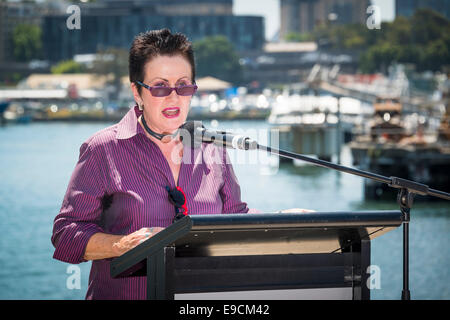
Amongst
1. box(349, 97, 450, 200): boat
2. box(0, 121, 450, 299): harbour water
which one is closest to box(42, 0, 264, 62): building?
box(0, 121, 450, 299): harbour water

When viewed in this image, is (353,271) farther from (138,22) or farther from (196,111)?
(138,22)

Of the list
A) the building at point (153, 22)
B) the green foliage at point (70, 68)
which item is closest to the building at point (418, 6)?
the building at point (153, 22)

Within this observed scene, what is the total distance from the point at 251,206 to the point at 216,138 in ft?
85.4

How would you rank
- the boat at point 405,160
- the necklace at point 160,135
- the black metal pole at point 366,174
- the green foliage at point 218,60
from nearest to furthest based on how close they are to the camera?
the black metal pole at point 366,174 < the necklace at point 160,135 < the boat at point 405,160 < the green foliage at point 218,60

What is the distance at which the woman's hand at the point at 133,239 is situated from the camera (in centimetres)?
220

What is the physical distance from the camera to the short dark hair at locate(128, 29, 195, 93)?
2.55 metres

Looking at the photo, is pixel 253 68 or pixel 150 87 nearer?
pixel 150 87

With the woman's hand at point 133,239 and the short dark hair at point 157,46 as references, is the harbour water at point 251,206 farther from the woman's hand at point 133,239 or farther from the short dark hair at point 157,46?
the woman's hand at point 133,239

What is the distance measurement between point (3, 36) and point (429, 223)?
10629cm

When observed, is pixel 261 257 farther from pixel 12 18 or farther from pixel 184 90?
pixel 12 18

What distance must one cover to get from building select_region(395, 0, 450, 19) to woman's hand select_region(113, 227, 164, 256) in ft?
311

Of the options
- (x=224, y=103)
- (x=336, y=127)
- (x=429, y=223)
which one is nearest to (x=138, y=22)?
(x=224, y=103)

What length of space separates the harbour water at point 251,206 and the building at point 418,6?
48.2 metres

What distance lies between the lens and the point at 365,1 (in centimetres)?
12606
